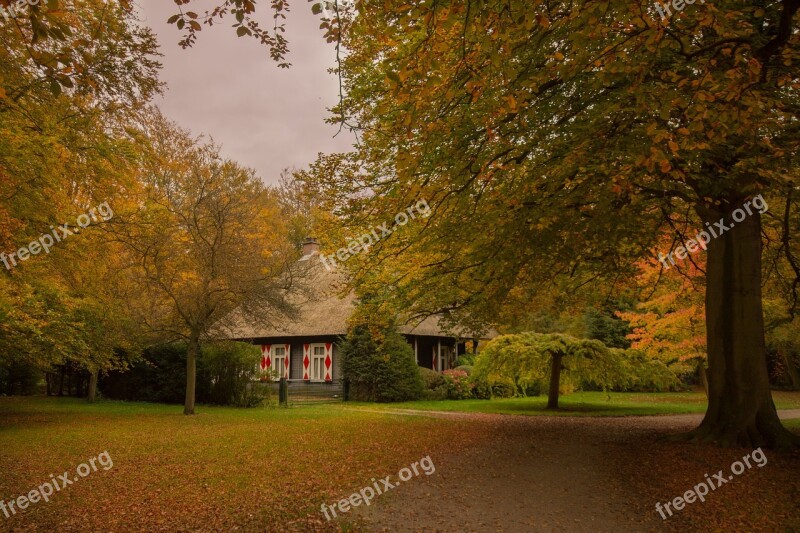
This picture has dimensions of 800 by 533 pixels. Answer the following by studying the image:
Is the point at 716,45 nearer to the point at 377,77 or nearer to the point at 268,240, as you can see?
the point at 377,77

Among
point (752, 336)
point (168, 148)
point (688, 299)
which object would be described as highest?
point (168, 148)

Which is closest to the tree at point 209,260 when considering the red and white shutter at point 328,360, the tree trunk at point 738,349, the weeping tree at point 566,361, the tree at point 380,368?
the tree at point 380,368

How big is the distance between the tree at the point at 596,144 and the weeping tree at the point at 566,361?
7.51 meters

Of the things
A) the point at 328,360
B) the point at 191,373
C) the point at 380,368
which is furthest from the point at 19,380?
the point at 380,368

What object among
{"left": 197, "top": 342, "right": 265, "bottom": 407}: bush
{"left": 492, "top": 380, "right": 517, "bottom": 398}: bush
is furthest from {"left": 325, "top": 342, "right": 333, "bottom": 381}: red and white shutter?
{"left": 492, "top": 380, "right": 517, "bottom": 398}: bush

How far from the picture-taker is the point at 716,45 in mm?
6621

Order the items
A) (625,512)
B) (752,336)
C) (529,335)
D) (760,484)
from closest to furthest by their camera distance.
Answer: (625,512)
(760,484)
(752,336)
(529,335)

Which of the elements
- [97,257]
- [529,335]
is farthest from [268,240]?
[529,335]

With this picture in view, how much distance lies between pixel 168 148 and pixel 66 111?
42.9ft

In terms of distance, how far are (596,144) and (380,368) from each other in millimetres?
17931

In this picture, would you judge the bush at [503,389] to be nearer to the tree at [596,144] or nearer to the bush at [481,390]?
the bush at [481,390]

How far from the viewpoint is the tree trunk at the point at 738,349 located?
10.0 meters

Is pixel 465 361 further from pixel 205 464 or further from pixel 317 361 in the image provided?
pixel 205 464

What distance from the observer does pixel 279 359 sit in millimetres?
32125
